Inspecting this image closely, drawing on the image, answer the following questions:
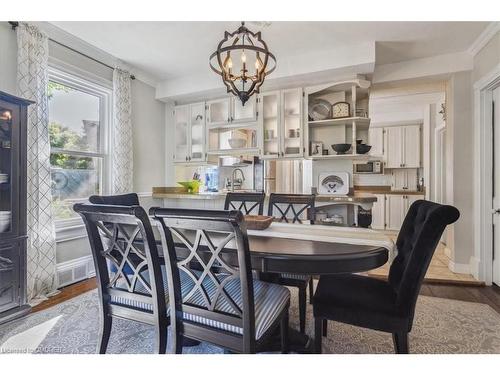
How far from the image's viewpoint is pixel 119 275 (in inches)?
57.8

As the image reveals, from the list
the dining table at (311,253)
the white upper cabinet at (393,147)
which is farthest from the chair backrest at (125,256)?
the white upper cabinet at (393,147)

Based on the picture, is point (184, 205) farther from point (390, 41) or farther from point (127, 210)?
point (390, 41)

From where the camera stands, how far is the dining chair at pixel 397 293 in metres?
1.25

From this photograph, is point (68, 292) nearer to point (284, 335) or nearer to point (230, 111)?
point (284, 335)

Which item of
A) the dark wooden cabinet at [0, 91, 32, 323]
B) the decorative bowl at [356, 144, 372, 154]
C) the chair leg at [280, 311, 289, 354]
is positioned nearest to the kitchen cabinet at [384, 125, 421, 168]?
the decorative bowl at [356, 144, 372, 154]

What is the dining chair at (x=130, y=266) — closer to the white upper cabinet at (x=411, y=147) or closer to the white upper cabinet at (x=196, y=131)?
the white upper cabinet at (x=196, y=131)

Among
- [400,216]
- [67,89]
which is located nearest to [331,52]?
[67,89]

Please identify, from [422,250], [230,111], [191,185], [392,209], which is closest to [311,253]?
[422,250]

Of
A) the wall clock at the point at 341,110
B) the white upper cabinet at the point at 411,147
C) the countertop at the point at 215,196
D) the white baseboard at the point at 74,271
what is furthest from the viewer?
the white upper cabinet at the point at 411,147

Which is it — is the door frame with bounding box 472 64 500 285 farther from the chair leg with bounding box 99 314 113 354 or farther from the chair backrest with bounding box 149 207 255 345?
the chair leg with bounding box 99 314 113 354

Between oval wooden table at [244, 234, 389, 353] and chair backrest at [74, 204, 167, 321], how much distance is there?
19.3 inches

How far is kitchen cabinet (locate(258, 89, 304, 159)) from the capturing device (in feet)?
11.3

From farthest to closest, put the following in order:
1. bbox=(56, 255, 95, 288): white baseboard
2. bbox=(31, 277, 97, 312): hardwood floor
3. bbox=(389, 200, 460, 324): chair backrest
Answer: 1. bbox=(56, 255, 95, 288): white baseboard
2. bbox=(31, 277, 97, 312): hardwood floor
3. bbox=(389, 200, 460, 324): chair backrest

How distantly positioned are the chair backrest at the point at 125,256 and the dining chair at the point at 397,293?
0.86 meters
